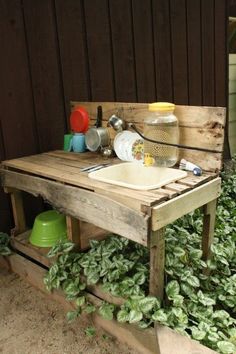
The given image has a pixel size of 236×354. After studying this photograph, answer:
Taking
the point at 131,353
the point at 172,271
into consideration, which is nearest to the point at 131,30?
the point at 172,271

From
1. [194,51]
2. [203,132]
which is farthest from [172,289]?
[194,51]

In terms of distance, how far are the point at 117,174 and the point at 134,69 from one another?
149 cm

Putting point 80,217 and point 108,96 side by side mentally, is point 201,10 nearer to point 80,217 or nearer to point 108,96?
point 108,96

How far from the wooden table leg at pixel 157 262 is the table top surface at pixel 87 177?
0.15 metres

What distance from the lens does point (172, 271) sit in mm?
1613

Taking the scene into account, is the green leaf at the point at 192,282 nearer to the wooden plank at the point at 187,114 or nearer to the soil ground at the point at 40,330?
the soil ground at the point at 40,330

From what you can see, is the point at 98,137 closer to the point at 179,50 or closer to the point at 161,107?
the point at 161,107

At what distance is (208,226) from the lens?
1.78 metres

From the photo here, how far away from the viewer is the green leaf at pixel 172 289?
1503mm

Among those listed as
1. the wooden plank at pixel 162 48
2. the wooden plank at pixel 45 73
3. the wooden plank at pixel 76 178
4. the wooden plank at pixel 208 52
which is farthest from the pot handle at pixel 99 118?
the wooden plank at pixel 208 52

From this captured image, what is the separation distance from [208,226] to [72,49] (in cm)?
163

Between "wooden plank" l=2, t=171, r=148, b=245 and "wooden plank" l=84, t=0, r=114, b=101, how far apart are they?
44.4 inches

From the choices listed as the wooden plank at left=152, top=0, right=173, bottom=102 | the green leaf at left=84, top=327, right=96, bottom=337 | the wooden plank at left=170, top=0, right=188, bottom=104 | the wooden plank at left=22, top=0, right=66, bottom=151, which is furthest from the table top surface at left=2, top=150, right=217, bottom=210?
the wooden plank at left=170, top=0, right=188, bottom=104

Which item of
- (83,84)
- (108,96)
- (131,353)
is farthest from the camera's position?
(108,96)
